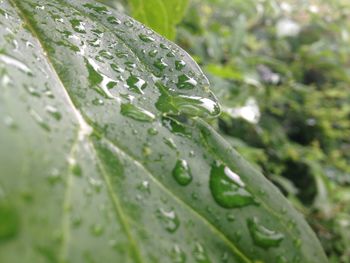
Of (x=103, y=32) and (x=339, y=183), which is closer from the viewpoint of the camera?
(x=103, y=32)

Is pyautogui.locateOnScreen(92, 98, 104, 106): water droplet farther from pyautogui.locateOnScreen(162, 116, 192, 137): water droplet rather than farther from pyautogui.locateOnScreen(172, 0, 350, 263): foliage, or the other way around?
pyautogui.locateOnScreen(172, 0, 350, 263): foliage

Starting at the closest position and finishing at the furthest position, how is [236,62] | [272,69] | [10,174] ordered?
[10,174] → [236,62] → [272,69]

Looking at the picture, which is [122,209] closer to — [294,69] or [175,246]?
[175,246]


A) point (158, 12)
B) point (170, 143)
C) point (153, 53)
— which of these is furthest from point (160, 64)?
point (158, 12)

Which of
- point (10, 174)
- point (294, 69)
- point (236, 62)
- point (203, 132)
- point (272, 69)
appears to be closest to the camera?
point (10, 174)

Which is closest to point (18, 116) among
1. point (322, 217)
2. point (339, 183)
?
point (322, 217)

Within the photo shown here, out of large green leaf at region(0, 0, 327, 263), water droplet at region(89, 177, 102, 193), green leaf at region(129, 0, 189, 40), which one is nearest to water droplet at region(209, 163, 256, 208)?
large green leaf at region(0, 0, 327, 263)
